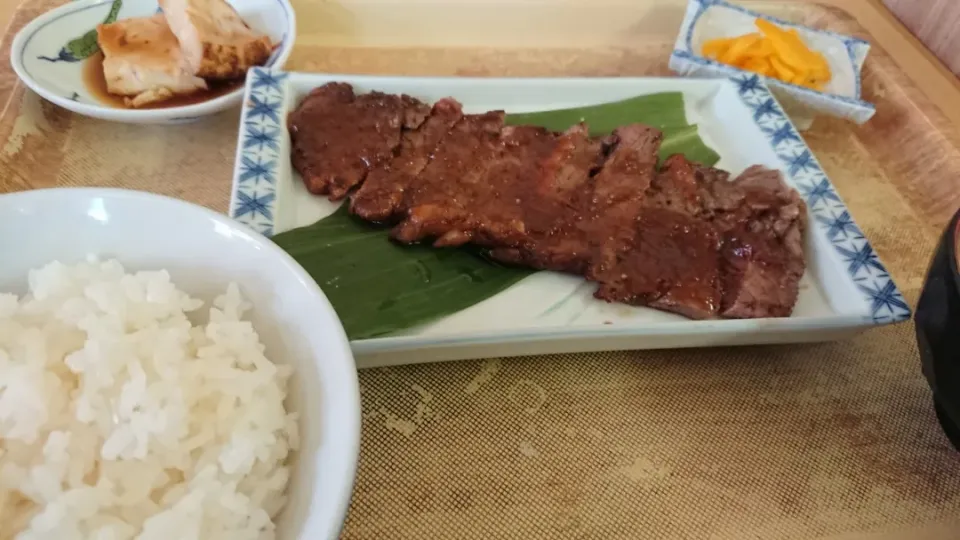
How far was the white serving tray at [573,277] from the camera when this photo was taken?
64.3 inches

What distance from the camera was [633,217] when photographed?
1.92m

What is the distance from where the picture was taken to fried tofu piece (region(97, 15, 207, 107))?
2166 millimetres

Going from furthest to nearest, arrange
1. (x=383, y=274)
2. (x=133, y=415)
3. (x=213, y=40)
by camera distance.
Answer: (x=213, y=40) < (x=383, y=274) < (x=133, y=415)

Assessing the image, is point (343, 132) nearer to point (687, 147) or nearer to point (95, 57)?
point (95, 57)

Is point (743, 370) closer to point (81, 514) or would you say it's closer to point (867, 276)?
point (867, 276)

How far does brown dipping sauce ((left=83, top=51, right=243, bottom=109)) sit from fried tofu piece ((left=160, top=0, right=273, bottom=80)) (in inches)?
2.0


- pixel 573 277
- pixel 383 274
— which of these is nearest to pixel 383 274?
pixel 383 274

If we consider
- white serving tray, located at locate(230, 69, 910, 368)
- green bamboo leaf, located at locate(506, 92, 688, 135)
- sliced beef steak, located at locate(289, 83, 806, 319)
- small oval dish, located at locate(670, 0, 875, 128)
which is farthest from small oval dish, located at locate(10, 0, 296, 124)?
small oval dish, located at locate(670, 0, 875, 128)

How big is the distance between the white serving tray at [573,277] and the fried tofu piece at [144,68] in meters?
0.27

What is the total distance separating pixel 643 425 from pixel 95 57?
2.09 meters

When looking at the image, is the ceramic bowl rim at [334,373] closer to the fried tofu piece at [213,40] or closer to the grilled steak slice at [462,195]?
the grilled steak slice at [462,195]

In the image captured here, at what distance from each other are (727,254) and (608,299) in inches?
15.6

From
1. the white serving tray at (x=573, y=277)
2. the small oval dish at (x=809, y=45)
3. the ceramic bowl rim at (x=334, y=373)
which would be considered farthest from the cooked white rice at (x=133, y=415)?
the small oval dish at (x=809, y=45)

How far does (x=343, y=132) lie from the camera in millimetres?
2041
